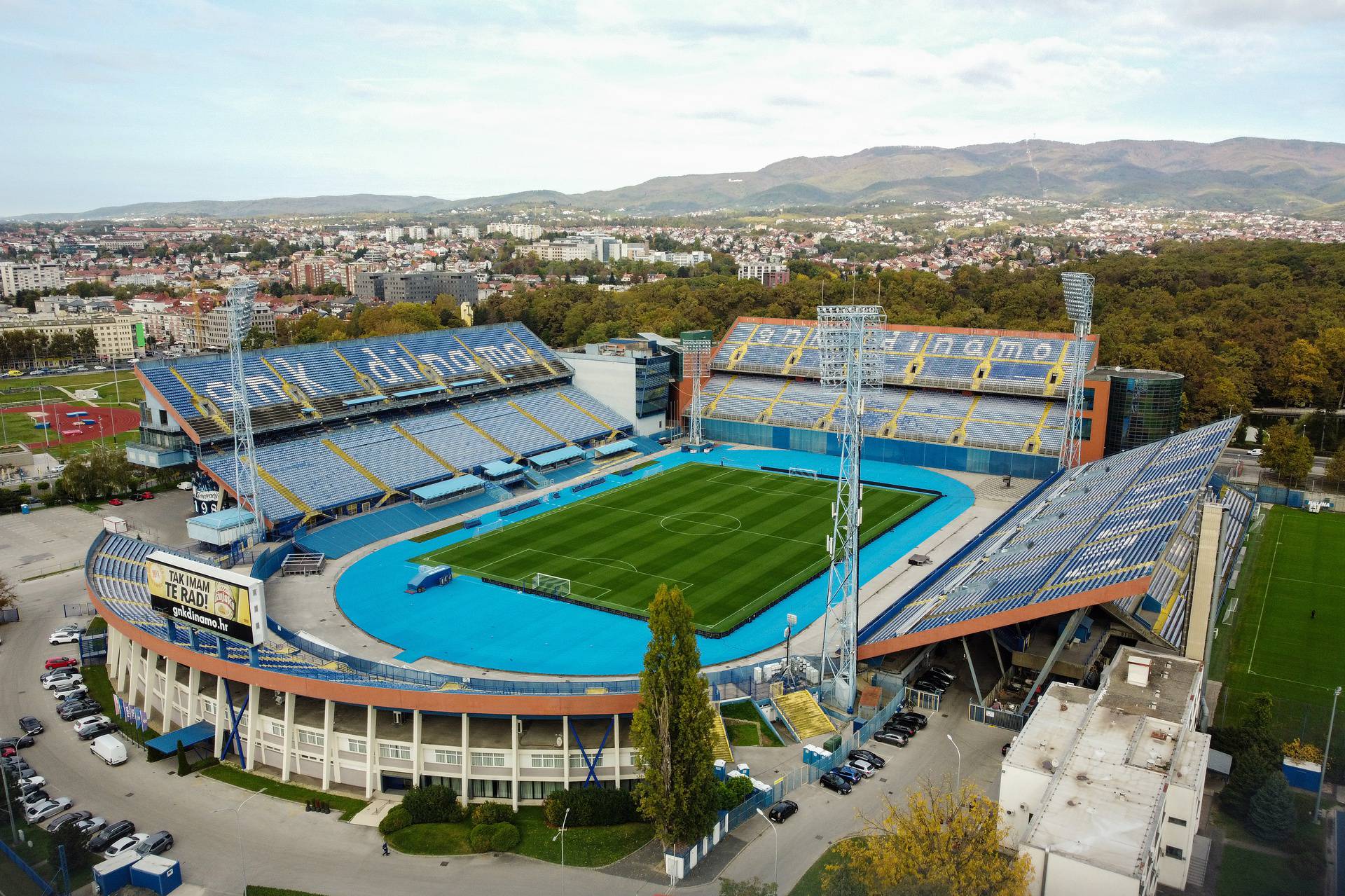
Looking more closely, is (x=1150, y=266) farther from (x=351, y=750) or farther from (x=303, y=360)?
(x=351, y=750)

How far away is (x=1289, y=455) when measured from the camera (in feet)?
231

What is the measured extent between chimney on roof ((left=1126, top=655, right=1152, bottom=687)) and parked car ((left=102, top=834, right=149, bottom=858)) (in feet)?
109

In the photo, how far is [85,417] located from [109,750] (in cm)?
8116

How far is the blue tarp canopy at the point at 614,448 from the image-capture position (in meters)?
74.8

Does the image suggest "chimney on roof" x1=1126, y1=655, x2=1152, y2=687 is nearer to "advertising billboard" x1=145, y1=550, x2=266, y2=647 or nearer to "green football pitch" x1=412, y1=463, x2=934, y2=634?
"green football pitch" x1=412, y1=463, x2=934, y2=634

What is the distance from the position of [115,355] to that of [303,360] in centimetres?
9856

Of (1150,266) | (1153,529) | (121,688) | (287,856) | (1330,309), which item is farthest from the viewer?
(1150,266)

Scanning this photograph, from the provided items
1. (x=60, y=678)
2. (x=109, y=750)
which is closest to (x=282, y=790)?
(x=109, y=750)

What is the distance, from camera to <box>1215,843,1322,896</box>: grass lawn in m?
25.0

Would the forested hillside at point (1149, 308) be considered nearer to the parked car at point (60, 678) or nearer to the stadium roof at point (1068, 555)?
the stadium roof at point (1068, 555)

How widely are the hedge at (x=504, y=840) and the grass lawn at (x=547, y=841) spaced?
257 mm

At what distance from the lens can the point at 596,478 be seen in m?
69.4

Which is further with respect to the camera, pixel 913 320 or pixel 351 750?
pixel 913 320

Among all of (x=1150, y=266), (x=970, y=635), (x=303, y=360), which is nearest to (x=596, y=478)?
(x=303, y=360)
